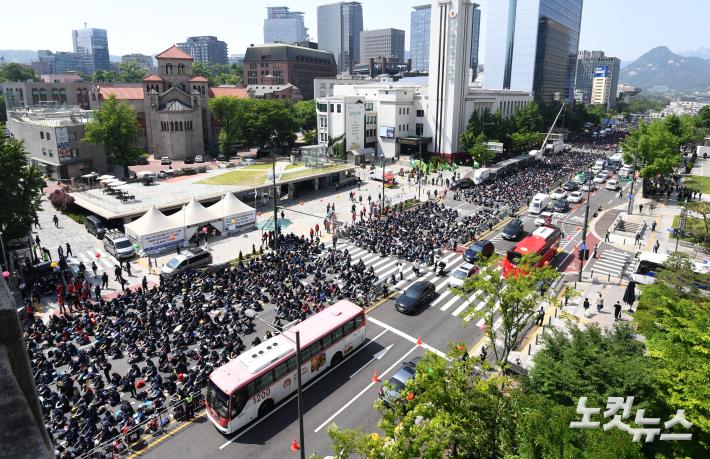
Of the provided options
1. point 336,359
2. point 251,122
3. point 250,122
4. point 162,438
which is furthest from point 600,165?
point 162,438

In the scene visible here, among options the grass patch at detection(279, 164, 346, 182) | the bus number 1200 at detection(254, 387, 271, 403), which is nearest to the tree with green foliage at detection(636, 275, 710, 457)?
the bus number 1200 at detection(254, 387, 271, 403)

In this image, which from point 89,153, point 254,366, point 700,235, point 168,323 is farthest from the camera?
point 89,153

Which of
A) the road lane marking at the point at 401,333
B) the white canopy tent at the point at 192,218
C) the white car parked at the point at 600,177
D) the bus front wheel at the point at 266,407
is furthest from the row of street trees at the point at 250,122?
the bus front wheel at the point at 266,407

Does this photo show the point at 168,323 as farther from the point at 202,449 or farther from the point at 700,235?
the point at 700,235

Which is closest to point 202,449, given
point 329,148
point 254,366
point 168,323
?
point 254,366

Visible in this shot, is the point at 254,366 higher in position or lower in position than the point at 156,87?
lower

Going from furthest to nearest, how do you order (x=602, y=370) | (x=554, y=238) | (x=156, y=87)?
(x=156, y=87) → (x=554, y=238) → (x=602, y=370)
